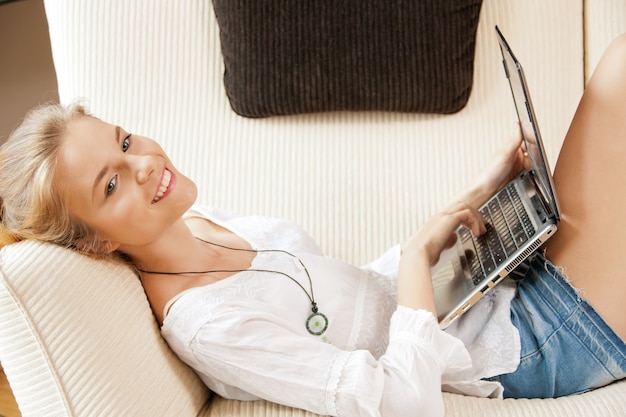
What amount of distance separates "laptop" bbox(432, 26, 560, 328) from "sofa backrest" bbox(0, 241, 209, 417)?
0.53 m

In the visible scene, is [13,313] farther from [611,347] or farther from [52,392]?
[611,347]

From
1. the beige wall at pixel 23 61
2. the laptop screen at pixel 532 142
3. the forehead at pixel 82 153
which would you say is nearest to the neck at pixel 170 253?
the forehead at pixel 82 153

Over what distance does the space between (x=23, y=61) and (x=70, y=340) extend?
165cm

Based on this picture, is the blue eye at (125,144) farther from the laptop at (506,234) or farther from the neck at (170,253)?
the laptop at (506,234)

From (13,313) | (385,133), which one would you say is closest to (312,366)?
(13,313)

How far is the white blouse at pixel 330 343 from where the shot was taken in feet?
3.13

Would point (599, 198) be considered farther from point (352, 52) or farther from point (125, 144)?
point (125, 144)

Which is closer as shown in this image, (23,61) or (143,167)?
(143,167)

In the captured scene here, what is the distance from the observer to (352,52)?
4.85 feet

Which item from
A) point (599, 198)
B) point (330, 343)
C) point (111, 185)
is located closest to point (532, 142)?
point (599, 198)

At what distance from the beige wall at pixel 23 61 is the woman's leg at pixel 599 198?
176 centimetres

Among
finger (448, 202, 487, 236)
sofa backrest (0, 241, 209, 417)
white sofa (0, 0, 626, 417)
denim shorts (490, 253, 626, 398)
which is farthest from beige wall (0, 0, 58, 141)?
denim shorts (490, 253, 626, 398)

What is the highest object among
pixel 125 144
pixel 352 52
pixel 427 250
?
pixel 352 52

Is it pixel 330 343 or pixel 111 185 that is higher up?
pixel 111 185
